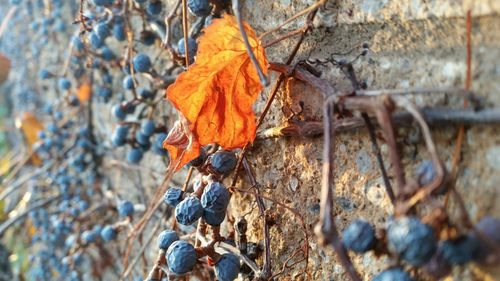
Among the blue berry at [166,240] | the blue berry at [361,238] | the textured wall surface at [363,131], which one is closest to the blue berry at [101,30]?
the textured wall surface at [363,131]

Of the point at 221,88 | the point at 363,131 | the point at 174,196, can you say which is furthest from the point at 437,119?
the point at 174,196

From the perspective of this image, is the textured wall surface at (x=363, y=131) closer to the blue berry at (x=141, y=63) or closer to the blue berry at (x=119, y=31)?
the blue berry at (x=141, y=63)

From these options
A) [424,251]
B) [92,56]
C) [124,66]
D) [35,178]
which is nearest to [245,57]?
[424,251]

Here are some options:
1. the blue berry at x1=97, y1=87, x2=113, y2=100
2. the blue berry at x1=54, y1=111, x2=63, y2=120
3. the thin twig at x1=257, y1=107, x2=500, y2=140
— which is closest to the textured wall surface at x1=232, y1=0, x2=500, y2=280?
the thin twig at x1=257, y1=107, x2=500, y2=140

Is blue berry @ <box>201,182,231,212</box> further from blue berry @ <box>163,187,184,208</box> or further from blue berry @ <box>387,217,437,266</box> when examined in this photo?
blue berry @ <box>387,217,437,266</box>

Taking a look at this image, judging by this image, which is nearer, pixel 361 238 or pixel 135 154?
pixel 361 238

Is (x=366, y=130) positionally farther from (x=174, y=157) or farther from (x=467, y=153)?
(x=174, y=157)

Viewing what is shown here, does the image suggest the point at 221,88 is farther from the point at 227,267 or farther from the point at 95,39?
the point at 95,39
